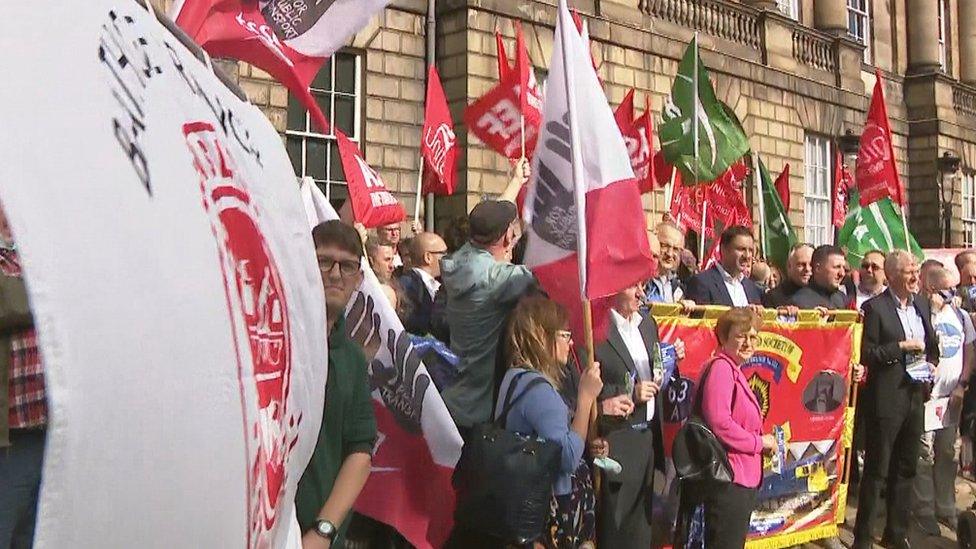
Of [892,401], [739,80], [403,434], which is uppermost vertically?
[739,80]

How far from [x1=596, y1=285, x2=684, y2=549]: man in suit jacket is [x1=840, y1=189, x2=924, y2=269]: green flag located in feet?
16.6

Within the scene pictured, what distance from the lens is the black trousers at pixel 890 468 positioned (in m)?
6.27

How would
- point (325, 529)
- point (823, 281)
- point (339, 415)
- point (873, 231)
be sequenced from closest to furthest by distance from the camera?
point (325, 529), point (339, 415), point (823, 281), point (873, 231)

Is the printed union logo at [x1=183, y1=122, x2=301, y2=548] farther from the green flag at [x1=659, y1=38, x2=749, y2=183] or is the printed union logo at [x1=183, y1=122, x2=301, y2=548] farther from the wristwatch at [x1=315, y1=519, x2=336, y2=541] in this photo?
the green flag at [x1=659, y1=38, x2=749, y2=183]

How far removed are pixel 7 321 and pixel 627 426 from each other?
3259 millimetres

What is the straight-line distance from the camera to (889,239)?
9.12 meters

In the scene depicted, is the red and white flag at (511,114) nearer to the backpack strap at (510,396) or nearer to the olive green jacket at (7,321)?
the backpack strap at (510,396)

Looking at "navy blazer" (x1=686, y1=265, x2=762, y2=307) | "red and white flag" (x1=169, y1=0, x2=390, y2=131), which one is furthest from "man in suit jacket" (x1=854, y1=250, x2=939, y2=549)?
"red and white flag" (x1=169, y1=0, x2=390, y2=131)

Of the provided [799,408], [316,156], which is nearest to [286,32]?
[799,408]

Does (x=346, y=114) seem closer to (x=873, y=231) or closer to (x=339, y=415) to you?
(x=873, y=231)

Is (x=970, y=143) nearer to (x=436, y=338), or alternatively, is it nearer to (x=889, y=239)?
(x=889, y=239)

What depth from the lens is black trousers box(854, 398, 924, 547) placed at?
6.27 metres

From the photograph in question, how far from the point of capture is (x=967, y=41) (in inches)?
1065

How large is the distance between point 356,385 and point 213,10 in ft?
5.73
